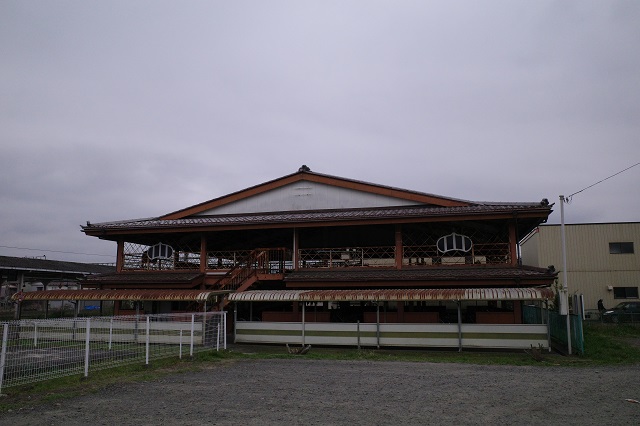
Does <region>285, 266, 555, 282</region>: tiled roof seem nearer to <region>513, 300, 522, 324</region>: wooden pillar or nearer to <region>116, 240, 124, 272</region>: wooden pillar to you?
<region>513, 300, 522, 324</region>: wooden pillar

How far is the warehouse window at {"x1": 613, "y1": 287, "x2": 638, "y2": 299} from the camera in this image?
1409 inches

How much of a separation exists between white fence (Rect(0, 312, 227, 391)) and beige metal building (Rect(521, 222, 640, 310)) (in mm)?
27089

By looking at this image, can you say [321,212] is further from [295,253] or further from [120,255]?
[120,255]

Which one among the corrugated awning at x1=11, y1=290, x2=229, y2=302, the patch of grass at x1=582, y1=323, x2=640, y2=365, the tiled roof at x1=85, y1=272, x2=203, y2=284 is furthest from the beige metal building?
the corrugated awning at x1=11, y1=290, x2=229, y2=302

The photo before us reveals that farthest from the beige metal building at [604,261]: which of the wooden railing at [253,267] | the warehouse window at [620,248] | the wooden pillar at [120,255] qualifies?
the wooden pillar at [120,255]

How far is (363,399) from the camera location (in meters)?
10.7

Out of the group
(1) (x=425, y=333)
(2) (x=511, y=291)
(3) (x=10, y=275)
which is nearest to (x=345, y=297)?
(1) (x=425, y=333)

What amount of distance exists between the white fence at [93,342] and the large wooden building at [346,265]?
3652 millimetres

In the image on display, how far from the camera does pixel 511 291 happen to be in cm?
1884

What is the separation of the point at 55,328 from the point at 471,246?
16543 mm

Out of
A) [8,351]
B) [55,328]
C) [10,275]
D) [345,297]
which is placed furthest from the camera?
Result: [10,275]

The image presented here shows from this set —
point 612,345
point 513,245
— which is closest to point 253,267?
point 513,245

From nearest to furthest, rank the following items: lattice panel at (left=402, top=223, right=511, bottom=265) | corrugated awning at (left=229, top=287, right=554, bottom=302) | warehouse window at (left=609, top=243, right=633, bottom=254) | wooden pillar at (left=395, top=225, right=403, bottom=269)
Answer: corrugated awning at (left=229, top=287, right=554, bottom=302) < wooden pillar at (left=395, top=225, right=403, bottom=269) < lattice panel at (left=402, top=223, right=511, bottom=265) < warehouse window at (left=609, top=243, right=633, bottom=254)

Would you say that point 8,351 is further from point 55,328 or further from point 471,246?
point 471,246
